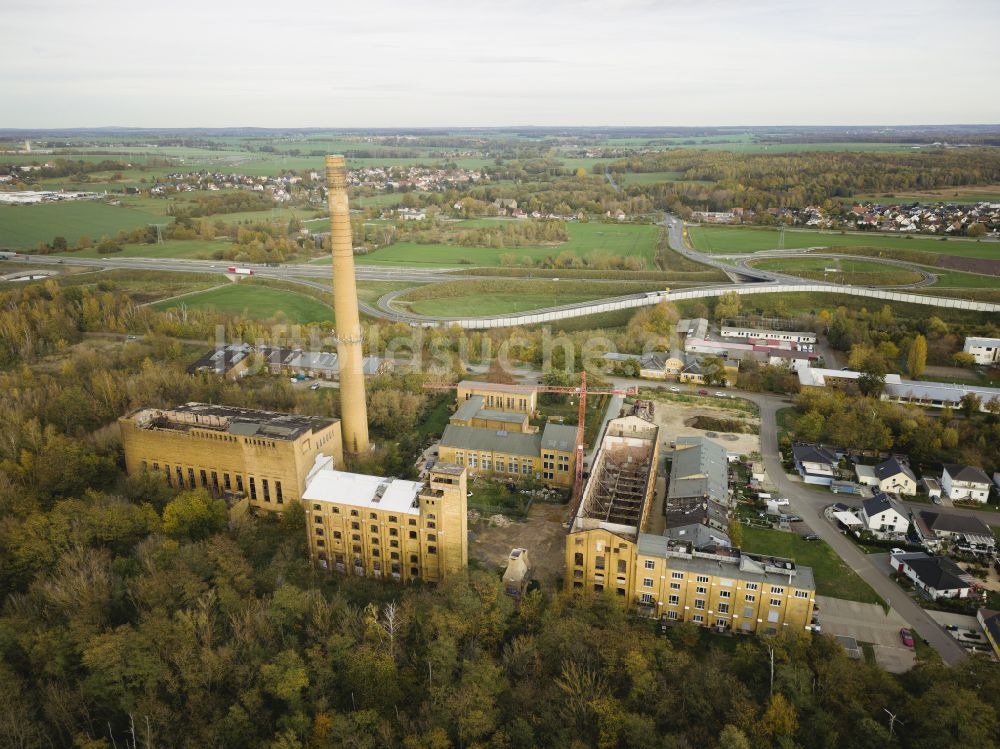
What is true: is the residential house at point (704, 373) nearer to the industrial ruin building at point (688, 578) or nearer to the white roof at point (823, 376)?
the white roof at point (823, 376)

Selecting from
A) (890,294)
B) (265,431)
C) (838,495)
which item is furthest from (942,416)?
(265,431)

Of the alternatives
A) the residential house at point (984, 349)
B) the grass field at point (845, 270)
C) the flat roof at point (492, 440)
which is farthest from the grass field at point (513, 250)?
the flat roof at point (492, 440)

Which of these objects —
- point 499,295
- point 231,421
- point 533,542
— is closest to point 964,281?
point 499,295

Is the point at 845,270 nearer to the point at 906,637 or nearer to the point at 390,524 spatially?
the point at 906,637

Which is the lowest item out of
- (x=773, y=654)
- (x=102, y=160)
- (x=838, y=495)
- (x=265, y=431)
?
(x=838, y=495)

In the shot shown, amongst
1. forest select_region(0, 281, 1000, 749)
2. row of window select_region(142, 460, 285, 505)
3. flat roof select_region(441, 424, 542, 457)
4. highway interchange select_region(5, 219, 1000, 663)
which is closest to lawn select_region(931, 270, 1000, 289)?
highway interchange select_region(5, 219, 1000, 663)

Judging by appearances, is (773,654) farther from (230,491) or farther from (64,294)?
(64,294)
